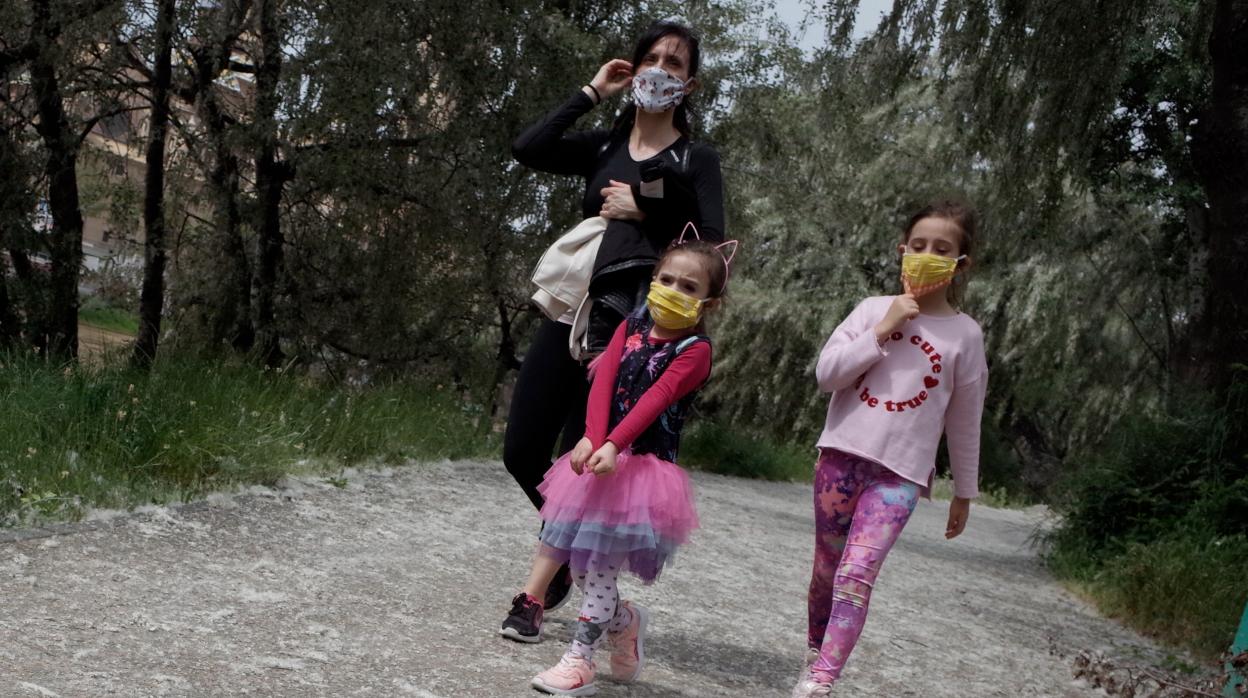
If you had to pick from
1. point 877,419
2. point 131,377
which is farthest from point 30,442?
point 877,419

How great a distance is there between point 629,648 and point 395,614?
88 cm

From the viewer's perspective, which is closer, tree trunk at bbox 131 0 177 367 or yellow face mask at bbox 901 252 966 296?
yellow face mask at bbox 901 252 966 296

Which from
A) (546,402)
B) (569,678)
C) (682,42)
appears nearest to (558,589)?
(546,402)

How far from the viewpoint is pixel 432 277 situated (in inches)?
461

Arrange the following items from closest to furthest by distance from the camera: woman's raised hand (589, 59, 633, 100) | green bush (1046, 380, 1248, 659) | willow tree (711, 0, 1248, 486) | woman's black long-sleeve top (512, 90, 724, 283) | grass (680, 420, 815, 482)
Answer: woman's black long-sleeve top (512, 90, 724, 283)
woman's raised hand (589, 59, 633, 100)
green bush (1046, 380, 1248, 659)
willow tree (711, 0, 1248, 486)
grass (680, 420, 815, 482)

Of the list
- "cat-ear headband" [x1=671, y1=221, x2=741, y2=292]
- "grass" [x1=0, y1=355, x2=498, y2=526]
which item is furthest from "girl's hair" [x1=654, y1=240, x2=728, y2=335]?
"grass" [x1=0, y1=355, x2=498, y2=526]

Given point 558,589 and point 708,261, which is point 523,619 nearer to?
point 558,589

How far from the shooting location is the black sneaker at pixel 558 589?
14.2ft

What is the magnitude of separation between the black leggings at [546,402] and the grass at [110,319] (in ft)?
21.9

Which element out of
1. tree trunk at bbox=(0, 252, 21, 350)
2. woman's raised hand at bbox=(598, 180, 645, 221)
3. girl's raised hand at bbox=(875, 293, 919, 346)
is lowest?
tree trunk at bbox=(0, 252, 21, 350)

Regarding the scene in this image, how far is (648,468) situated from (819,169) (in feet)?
41.9

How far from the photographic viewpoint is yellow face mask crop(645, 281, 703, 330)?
366cm

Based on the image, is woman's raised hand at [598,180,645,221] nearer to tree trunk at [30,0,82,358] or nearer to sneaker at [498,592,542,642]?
sneaker at [498,592,542,642]

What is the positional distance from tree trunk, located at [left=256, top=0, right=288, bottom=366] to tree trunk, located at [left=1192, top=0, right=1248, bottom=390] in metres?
6.37
